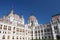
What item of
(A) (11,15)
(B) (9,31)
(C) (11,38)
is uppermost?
(A) (11,15)

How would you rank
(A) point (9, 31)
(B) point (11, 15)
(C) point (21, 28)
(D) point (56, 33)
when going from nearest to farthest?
(A) point (9, 31) → (D) point (56, 33) → (C) point (21, 28) → (B) point (11, 15)

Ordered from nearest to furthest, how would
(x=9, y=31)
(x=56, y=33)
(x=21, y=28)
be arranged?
1. (x=9, y=31)
2. (x=56, y=33)
3. (x=21, y=28)

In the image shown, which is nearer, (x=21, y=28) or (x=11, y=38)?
(x=11, y=38)

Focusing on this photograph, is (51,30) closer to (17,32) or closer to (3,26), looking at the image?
(17,32)

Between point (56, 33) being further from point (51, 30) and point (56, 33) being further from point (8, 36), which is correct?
point (8, 36)

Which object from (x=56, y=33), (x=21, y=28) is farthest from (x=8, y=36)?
(x=56, y=33)

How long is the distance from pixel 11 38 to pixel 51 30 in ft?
75.4

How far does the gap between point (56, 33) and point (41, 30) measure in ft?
33.8

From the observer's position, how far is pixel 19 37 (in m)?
53.9

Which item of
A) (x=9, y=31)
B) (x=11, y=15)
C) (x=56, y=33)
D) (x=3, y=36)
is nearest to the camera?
(x=3, y=36)

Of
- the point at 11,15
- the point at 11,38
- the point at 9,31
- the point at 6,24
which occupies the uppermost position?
the point at 11,15

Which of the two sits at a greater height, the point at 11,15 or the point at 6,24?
the point at 11,15

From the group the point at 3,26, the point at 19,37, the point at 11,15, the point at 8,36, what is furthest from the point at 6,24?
the point at 11,15

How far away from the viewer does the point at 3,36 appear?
148 feet
